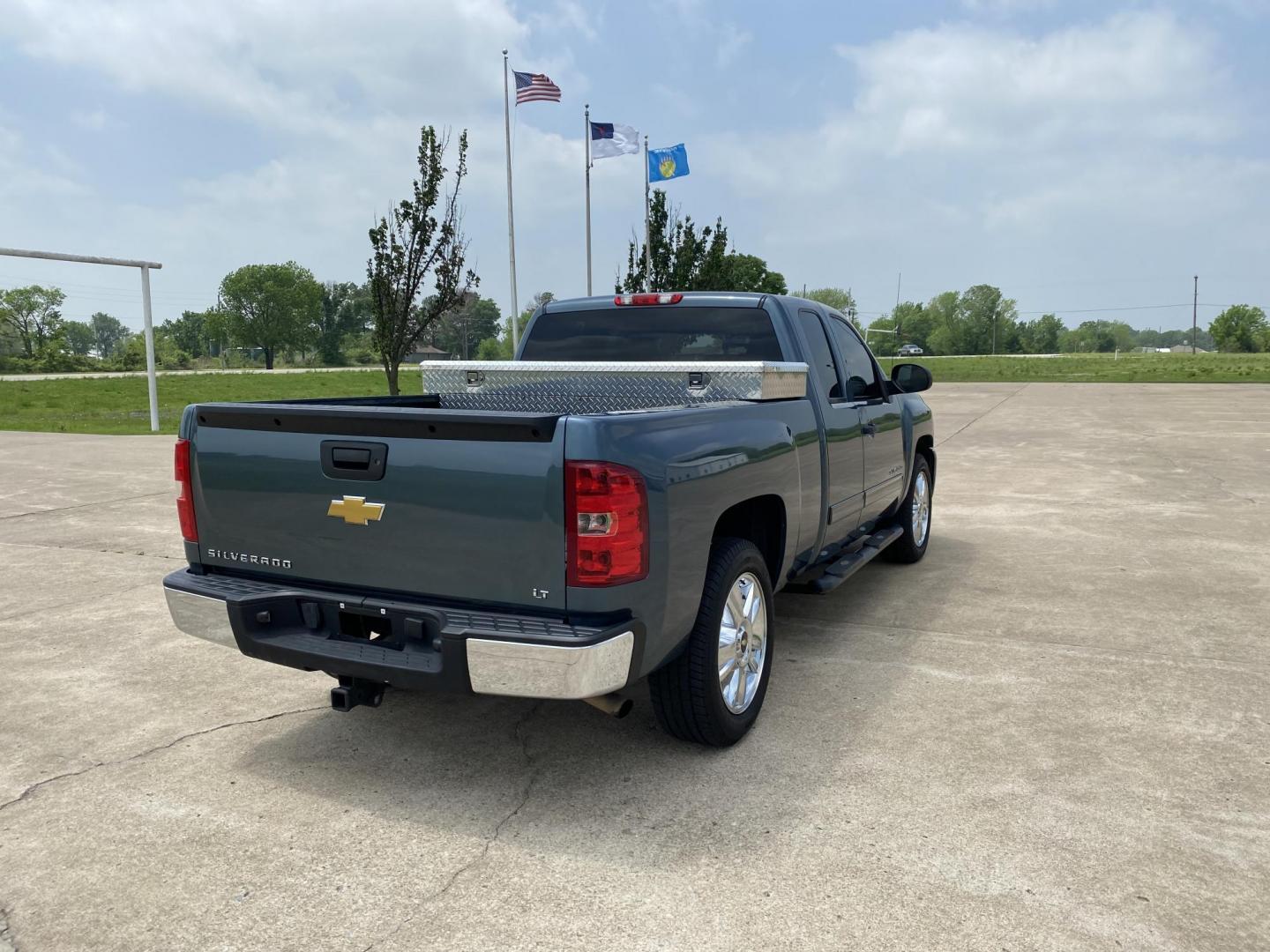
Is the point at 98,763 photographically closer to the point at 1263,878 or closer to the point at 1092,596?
the point at 1263,878

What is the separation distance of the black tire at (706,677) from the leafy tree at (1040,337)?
581 ft

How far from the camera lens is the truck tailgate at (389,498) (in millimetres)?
3080

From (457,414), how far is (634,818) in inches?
58.3

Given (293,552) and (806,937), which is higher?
(293,552)

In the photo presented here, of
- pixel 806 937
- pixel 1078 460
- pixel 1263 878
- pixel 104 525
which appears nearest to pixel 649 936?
pixel 806 937

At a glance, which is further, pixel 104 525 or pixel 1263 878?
pixel 104 525

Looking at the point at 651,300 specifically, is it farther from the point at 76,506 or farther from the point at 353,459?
the point at 76,506

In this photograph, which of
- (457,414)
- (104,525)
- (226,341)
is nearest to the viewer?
(457,414)

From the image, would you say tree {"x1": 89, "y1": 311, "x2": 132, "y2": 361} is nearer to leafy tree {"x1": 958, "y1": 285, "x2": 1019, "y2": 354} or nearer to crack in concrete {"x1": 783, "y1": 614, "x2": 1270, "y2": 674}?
leafy tree {"x1": 958, "y1": 285, "x2": 1019, "y2": 354}

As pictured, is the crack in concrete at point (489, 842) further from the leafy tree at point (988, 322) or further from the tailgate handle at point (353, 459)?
the leafy tree at point (988, 322)

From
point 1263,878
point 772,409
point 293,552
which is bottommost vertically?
point 1263,878

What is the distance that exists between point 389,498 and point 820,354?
9.54 feet

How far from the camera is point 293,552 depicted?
3.54m

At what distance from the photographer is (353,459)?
11.0 ft
